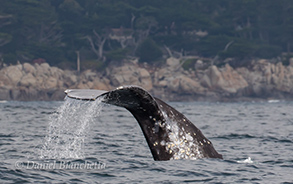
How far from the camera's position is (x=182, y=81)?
241ft

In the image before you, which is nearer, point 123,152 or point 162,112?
point 162,112

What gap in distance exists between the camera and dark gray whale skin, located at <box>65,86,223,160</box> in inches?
302

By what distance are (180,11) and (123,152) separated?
73182 millimetres


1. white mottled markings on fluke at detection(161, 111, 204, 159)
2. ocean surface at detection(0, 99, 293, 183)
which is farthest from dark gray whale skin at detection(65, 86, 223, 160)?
ocean surface at detection(0, 99, 293, 183)

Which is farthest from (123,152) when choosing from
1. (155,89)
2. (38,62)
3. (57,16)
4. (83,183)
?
(57,16)

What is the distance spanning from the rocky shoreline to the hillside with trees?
3846 mm

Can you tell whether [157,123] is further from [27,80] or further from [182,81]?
[182,81]

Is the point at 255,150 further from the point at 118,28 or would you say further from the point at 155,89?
the point at 118,28

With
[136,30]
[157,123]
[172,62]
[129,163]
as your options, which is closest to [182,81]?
[172,62]

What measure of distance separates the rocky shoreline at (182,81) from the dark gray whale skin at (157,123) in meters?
62.5

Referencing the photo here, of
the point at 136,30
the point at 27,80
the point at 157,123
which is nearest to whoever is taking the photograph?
the point at 157,123

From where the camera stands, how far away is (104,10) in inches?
3383

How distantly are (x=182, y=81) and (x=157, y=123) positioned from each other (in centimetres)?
6529

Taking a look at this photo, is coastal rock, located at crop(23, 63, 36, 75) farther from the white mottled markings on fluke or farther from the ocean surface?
the white mottled markings on fluke
